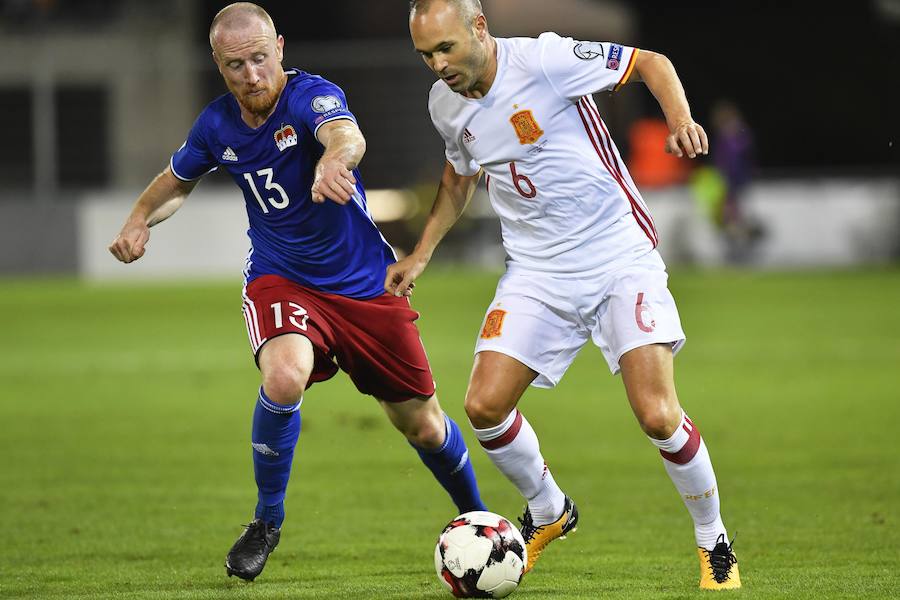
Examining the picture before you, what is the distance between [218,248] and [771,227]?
9.62 metres

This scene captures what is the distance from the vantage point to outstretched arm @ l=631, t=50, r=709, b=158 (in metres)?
5.34

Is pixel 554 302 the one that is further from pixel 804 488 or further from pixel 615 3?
pixel 615 3

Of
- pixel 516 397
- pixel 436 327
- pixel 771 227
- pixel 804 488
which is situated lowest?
pixel 771 227

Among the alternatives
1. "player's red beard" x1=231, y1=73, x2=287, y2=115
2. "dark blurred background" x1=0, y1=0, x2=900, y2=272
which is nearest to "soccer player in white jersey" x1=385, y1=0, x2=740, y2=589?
"player's red beard" x1=231, y1=73, x2=287, y2=115

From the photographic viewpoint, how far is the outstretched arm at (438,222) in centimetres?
606

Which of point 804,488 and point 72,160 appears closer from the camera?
point 804,488

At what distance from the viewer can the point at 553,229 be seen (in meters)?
5.92

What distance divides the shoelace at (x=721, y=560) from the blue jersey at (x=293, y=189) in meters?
1.76

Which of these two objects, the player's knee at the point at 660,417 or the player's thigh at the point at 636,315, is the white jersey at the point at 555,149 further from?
the player's knee at the point at 660,417

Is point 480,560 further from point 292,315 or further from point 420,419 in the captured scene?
point 292,315

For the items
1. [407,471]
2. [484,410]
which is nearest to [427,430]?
[484,410]

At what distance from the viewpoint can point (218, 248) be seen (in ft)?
88.4

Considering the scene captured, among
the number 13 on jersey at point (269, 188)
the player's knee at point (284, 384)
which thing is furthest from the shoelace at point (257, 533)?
the number 13 on jersey at point (269, 188)

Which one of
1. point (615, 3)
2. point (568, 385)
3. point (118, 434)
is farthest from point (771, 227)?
point (118, 434)
